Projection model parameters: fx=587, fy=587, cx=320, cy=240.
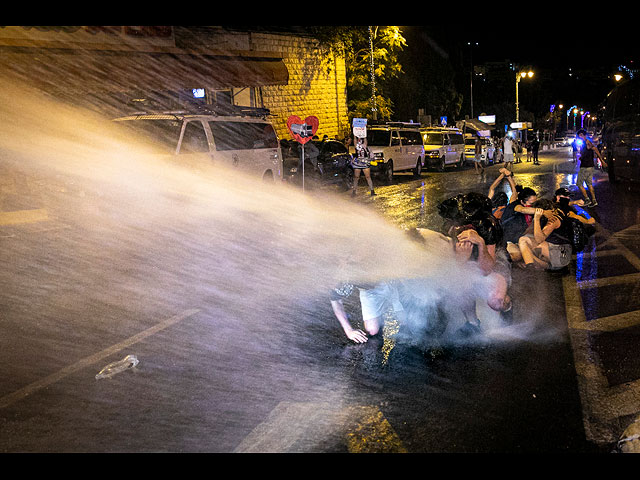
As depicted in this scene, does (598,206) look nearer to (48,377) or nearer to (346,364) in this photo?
(346,364)

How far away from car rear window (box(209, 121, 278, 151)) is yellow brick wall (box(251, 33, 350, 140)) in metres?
12.7

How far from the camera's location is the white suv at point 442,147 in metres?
30.8

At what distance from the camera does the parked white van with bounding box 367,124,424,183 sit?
23.6m

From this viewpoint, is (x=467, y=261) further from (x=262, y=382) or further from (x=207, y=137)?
(x=207, y=137)

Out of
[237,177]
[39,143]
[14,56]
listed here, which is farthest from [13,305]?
[14,56]

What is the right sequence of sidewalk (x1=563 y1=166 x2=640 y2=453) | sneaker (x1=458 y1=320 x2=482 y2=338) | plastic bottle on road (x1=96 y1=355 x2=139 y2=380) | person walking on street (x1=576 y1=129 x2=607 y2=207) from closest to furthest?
sidewalk (x1=563 y1=166 x2=640 y2=453) < plastic bottle on road (x1=96 y1=355 x2=139 y2=380) < sneaker (x1=458 y1=320 x2=482 y2=338) < person walking on street (x1=576 y1=129 x2=607 y2=207)

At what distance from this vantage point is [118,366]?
4570 millimetres

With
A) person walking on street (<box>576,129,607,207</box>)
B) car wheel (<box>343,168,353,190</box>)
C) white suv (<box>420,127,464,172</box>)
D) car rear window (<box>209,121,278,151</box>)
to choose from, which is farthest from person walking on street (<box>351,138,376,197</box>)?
white suv (<box>420,127,464,172</box>)

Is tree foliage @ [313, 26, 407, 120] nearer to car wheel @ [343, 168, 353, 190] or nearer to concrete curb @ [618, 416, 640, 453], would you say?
car wheel @ [343, 168, 353, 190]

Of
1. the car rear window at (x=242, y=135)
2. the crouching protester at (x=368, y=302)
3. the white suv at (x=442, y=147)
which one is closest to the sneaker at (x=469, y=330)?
the crouching protester at (x=368, y=302)

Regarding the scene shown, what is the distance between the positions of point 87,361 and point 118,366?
1.19ft

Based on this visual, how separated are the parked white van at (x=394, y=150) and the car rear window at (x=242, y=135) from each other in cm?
992

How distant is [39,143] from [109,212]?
16.6 feet

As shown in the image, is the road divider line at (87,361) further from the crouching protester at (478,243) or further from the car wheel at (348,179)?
the car wheel at (348,179)
